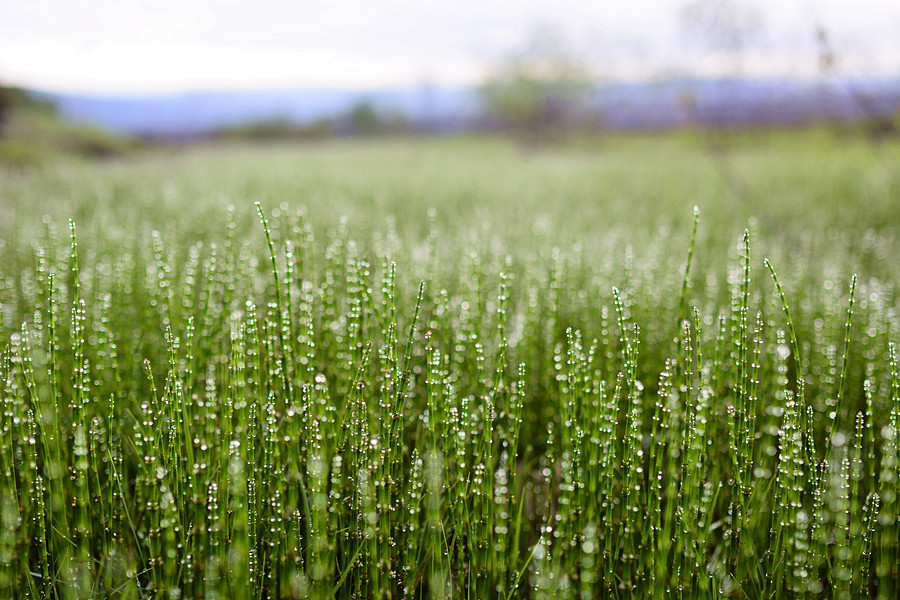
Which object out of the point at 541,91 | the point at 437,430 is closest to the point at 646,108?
the point at 541,91

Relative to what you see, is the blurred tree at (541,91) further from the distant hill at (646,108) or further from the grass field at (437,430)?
the grass field at (437,430)

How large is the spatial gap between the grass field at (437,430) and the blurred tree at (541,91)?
1736 centimetres

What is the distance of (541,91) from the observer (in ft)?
63.7

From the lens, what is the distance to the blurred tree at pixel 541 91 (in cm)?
1861

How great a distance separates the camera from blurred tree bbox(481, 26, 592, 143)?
733 inches

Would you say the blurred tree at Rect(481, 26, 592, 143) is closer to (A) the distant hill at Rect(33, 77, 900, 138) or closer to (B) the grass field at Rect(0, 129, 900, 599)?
(A) the distant hill at Rect(33, 77, 900, 138)

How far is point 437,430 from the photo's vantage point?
4.29 feet

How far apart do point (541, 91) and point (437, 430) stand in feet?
→ 64.7

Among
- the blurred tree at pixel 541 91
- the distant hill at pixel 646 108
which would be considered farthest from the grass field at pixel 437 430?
the blurred tree at pixel 541 91

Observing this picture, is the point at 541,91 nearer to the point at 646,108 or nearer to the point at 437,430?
the point at 646,108

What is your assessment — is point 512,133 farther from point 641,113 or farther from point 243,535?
Result: point 243,535

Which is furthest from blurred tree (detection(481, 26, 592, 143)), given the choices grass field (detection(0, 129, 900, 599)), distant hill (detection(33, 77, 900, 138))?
grass field (detection(0, 129, 900, 599))

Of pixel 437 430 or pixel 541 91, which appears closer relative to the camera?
pixel 437 430

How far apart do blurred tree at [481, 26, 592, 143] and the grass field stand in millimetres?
17360
